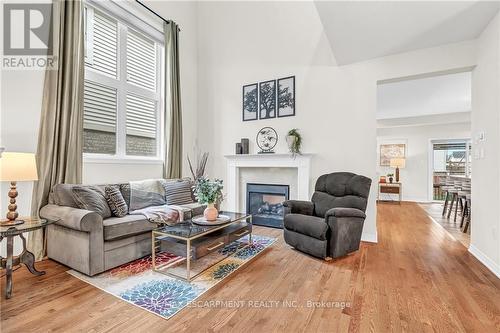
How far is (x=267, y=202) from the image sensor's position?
4.64 m

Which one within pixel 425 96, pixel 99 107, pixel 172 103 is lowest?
pixel 99 107

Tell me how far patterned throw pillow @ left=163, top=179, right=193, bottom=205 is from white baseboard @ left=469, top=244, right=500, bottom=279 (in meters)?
3.73

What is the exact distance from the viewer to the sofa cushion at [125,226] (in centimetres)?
245

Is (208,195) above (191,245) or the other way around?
above

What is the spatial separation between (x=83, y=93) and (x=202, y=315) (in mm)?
3053

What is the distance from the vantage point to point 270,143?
4500 millimetres

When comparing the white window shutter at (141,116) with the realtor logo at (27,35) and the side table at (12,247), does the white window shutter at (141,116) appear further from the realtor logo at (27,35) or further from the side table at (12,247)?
the side table at (12,247)

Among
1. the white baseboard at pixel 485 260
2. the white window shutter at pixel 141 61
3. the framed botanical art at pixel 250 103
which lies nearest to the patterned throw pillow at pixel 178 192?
the framed botanical art at pixel 250 103

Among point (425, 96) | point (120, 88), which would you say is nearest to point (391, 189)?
point (425, 96)

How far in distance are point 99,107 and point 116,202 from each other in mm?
1572

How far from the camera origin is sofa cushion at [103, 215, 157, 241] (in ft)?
8.03

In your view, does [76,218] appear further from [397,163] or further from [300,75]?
[397,163]

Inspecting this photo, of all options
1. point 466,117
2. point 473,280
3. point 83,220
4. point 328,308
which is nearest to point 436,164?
point 466,117

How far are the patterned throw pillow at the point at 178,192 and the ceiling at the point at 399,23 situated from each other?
2.95 metres
